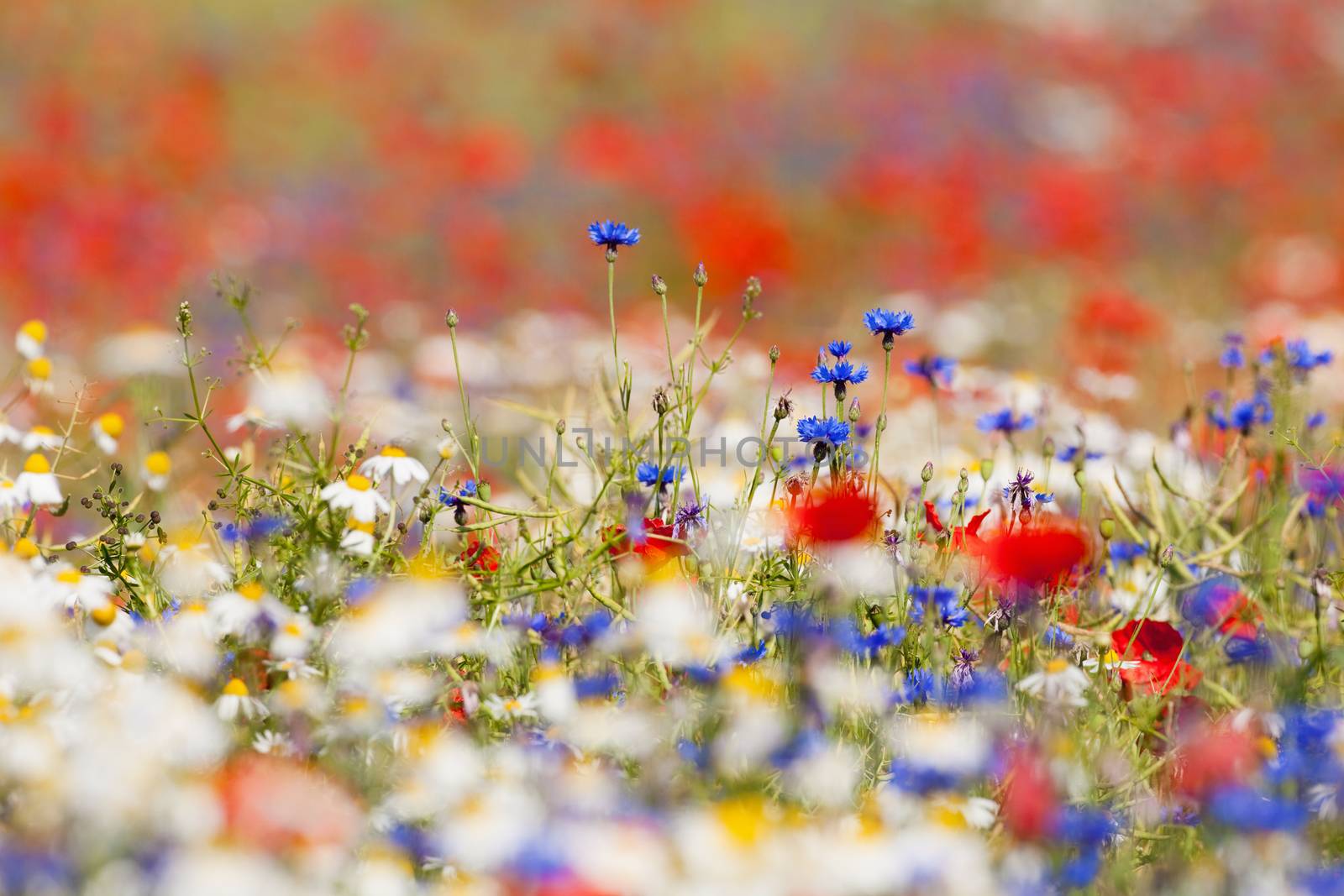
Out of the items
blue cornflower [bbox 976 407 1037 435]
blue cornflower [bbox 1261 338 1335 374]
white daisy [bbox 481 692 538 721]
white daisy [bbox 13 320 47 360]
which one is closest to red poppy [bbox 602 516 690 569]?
Result: white daisy [bbox 481 692 538 721]

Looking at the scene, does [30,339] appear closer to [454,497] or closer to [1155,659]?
[454,497]

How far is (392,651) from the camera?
4.83 ft

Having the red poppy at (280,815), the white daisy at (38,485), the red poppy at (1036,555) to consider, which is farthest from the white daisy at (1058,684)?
the white daisy at (38,485)

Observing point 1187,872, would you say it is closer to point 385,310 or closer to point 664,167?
point 385,310

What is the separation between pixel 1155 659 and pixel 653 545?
2.28 ft

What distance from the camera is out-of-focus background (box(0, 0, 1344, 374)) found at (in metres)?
7.72

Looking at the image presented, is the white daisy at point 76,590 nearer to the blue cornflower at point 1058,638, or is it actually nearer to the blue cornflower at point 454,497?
the blue cornflower at point 454,497

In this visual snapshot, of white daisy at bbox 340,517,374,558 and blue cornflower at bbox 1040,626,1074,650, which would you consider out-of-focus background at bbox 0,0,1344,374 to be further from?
white daisy at bbox 340,517,374,558

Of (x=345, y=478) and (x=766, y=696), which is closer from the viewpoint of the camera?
(x=766, y=696)

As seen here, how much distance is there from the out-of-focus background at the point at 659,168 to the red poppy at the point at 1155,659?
2.94m

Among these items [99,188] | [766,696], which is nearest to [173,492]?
[766,696]

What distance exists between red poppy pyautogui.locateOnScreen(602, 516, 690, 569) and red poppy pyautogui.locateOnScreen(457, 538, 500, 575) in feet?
0.54

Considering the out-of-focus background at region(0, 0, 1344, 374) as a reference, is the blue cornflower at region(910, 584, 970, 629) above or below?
below

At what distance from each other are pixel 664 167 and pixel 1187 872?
885cm
